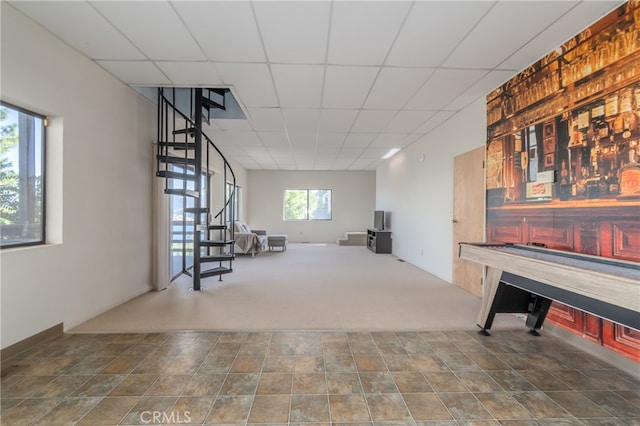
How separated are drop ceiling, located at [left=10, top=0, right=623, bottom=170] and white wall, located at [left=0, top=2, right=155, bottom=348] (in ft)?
0.86

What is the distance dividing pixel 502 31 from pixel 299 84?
209 cm

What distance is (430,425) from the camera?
1.52m

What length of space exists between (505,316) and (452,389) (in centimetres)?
178

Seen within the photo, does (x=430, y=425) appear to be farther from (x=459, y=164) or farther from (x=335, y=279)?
(x=459, y=164)

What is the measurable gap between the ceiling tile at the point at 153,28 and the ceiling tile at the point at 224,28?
0.10m

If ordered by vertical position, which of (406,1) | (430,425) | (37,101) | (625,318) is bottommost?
(430,425)

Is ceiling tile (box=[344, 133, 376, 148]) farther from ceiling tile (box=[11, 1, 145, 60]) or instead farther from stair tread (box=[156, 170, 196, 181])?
ceiling tile (box=[11, 1, 145, 60])

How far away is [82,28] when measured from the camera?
236cm

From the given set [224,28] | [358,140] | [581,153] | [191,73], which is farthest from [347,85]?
[358,140]

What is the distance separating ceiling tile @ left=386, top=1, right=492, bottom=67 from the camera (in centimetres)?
204

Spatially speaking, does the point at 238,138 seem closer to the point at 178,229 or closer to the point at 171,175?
the point at 178,229

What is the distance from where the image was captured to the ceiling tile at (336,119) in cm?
421

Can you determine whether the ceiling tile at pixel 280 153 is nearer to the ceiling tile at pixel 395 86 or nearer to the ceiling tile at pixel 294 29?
the ceiling tile at pixel 395 86

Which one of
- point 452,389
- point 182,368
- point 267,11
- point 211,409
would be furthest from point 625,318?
point 267,11
